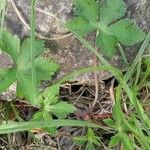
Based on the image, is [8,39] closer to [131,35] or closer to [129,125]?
[131,35]

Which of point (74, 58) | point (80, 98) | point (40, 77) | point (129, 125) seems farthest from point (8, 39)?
point (129, 125)

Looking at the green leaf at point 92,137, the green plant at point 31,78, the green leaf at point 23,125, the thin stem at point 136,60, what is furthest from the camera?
the green leaf at point 92,137

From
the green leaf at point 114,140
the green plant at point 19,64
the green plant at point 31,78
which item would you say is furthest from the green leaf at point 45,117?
the green leaf at point 114,140

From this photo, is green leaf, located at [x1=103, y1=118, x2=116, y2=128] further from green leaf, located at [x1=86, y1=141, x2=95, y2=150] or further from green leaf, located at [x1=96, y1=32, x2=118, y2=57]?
green leaf, located at [x1=96, y1=32, x2=118, y2=57]

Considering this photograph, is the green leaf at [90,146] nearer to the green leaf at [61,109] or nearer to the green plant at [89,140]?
the green plant at [89,140]

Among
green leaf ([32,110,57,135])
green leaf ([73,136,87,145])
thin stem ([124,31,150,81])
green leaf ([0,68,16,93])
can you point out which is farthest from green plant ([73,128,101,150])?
green leaf ([0,68,16,93])

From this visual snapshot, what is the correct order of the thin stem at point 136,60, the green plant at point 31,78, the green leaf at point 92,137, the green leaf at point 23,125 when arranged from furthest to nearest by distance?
the green leaf at point 92,137 → the thin stem at point 136,60 → the green plant at point 31,78 → the green leaf at point 23,125

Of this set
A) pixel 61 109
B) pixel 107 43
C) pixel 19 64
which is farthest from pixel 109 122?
pixel 19 64
